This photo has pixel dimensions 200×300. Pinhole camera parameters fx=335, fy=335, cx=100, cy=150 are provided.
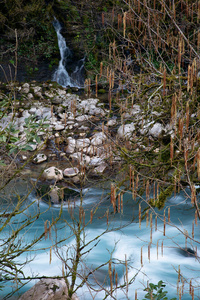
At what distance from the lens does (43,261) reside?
501 cm

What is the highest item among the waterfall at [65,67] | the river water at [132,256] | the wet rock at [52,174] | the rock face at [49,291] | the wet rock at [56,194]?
the waterfall at [65,67]

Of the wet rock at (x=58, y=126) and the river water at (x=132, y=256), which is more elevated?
the wet rock at (x=58, y=126)

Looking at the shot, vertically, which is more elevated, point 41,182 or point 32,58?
point 32,58

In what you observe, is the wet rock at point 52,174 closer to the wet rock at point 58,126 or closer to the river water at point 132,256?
the river water at point 132,256

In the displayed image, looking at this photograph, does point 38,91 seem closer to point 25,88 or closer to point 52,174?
point 25,88

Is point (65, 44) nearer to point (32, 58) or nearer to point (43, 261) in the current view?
point (32, 58)

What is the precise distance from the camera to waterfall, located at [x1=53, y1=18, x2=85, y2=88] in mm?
14250

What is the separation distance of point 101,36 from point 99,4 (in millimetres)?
1345

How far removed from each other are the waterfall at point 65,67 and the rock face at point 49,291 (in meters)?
10.9

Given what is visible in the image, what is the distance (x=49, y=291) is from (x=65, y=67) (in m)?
12.2

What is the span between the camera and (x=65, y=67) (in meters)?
14.9

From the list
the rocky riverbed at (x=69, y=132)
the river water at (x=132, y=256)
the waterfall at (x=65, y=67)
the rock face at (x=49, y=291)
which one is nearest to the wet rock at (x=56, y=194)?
the rocky riverbed at (x=69, y=132)

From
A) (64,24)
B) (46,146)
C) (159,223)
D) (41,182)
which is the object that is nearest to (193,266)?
(159,223)

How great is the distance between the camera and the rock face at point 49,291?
151 inches
